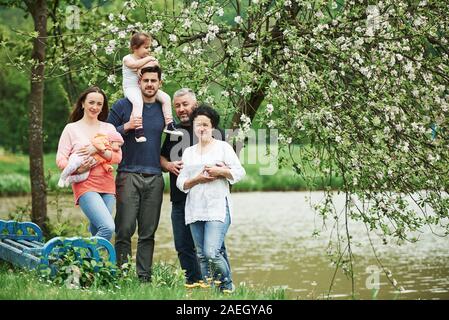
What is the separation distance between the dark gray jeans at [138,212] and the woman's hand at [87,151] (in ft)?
1.54

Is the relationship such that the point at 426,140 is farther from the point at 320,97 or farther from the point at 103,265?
the point at 103,265

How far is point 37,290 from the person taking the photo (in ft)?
21.5

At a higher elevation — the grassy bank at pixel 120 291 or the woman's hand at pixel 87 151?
the woman's hand at pixel 87 151

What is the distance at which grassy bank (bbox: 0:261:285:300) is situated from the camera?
6430 mm

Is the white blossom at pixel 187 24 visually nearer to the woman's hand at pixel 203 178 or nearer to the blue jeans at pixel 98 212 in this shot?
the woman's hand at pixel 203 178

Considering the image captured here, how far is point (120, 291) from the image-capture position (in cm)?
682

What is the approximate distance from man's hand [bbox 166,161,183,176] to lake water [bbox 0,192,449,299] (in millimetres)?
2253

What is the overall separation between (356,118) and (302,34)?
3.34 ft

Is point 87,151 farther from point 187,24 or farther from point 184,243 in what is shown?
point 187,24

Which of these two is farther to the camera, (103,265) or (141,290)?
(103,265)

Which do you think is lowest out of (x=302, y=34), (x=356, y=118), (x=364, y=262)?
(x=364, y=262)

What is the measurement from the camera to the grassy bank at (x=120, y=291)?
6430 millimetres

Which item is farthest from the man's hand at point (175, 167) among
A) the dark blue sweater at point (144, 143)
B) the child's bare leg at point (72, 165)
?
the child's bare leg at point (72, 165)

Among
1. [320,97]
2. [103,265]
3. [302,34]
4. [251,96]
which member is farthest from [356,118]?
[103,265]
